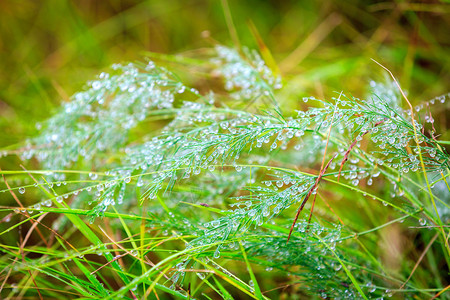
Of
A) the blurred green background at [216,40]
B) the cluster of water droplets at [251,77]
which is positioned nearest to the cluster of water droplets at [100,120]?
the cluster of water droplets at [251,77]

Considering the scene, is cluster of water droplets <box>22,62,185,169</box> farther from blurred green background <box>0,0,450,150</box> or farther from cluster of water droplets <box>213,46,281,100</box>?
blurred green background <box>0,0,450,150</box>

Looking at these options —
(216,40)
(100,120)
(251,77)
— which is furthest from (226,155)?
(216,40)

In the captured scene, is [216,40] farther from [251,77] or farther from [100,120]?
[100,120]

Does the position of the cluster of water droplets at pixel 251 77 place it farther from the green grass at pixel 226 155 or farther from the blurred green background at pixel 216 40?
the blurred green background at pixel 216 40

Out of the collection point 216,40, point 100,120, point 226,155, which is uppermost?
point 216,40

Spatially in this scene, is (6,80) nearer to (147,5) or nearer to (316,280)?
(147,5)

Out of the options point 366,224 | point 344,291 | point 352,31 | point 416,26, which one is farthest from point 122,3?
point 344,291
